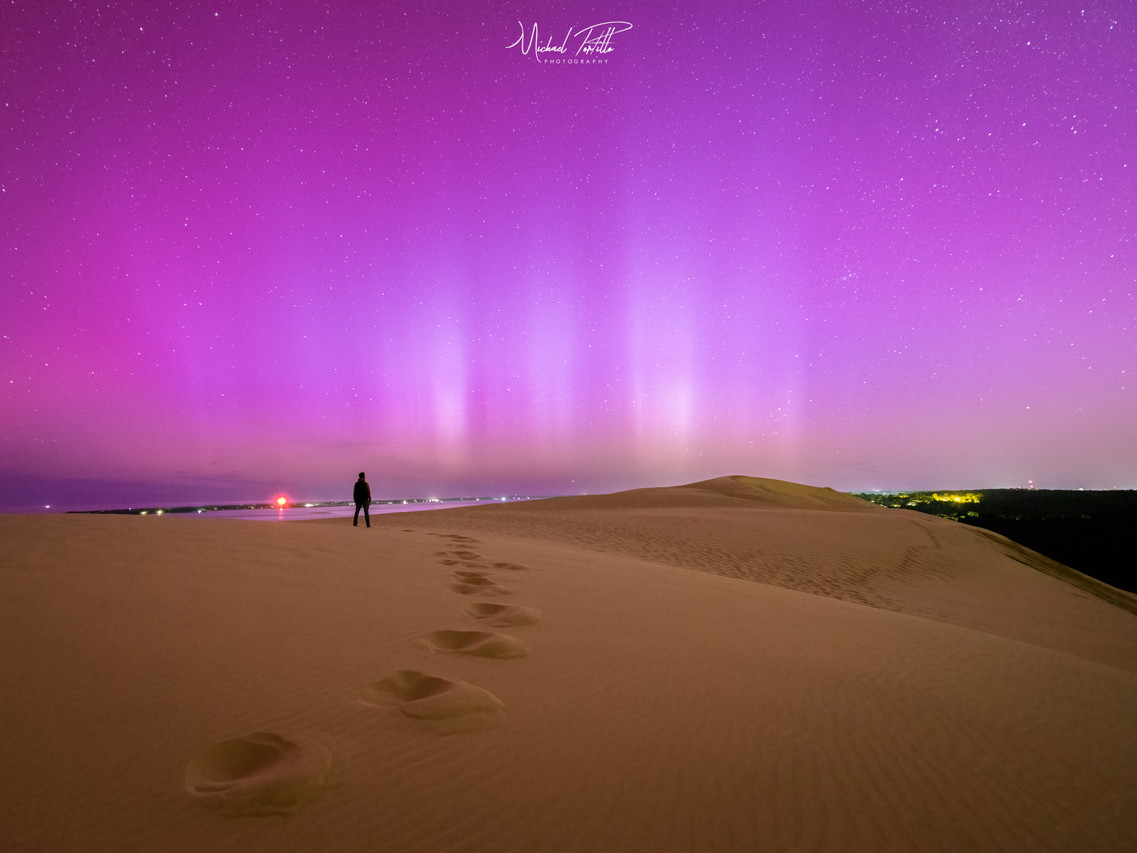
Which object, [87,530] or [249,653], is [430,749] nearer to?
[249,653]

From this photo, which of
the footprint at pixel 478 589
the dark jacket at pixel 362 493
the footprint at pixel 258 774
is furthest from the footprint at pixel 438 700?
the dark jacket at pixel 362 493

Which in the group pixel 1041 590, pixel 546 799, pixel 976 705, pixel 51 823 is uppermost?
pixel 51 823

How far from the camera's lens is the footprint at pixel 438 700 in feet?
7.93

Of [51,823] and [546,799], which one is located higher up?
[51,823]

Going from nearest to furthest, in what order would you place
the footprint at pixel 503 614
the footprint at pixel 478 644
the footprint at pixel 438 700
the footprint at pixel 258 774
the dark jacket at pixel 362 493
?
the footprint at pixel 258 774 < the footprint at pixel 438 700 < the footprint at pixel 478 644 < the footprint at pixel 503 614 < the dark jacket at pixel 362 493

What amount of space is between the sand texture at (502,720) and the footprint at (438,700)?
0.05 ft

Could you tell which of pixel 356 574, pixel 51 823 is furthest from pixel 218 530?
pixel 51 823

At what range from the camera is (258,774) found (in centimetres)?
192

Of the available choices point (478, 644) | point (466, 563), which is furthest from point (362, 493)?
point (478, 644)

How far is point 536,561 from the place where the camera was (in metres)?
7.91

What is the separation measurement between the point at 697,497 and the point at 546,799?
105ft

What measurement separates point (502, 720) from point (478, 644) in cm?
116

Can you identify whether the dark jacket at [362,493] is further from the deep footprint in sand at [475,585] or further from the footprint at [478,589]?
the footprint at [478,589]

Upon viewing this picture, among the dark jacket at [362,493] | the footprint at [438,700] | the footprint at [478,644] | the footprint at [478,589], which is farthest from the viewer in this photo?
the dark jacket at [362,493]
